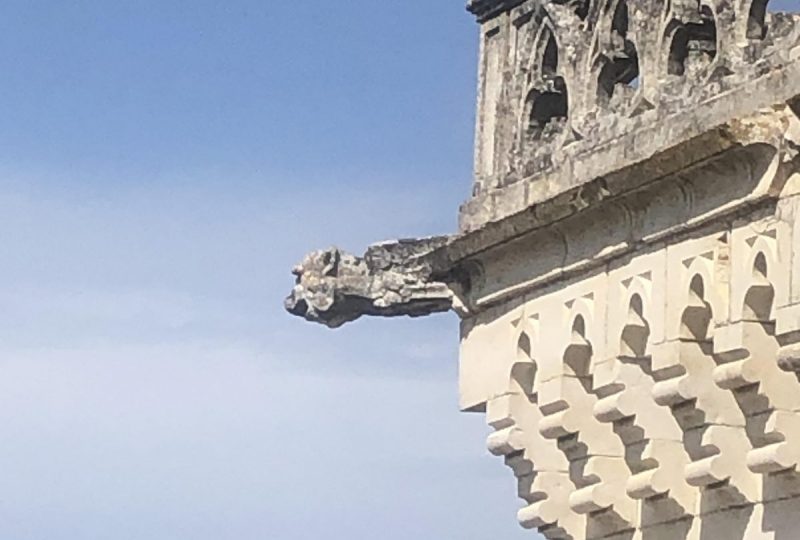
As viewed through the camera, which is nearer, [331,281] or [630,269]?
[630,269]

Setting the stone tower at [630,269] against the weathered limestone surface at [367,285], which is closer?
the stone tower at [630,269]

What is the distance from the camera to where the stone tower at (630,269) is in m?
10.5

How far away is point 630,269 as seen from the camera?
11.5 meters

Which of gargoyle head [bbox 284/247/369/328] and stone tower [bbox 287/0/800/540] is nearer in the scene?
stone tower [bbox 287/0/800/540]

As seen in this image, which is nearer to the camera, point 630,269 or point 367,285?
point 630,269

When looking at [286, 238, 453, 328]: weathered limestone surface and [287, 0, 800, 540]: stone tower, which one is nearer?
[287, 0, 800, 540]: stone tower

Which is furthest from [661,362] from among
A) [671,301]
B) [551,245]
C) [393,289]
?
[393,289]

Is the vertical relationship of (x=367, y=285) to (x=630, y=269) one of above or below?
above

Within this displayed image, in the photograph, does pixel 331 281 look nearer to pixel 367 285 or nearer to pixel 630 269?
pixel 367 285

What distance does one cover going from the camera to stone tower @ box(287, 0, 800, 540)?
1052 centimetres

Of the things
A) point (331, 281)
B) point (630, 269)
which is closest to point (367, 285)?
point (331, 281)

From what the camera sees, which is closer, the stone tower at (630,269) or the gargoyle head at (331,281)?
the stone tower at (630,269)

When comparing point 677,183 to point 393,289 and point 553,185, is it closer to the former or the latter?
point 553,185

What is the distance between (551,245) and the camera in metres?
12.2
